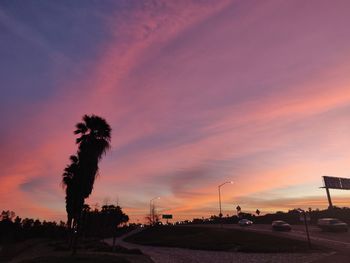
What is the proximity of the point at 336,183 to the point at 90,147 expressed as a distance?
276 ft

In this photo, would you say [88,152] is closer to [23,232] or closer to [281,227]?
[281,227]

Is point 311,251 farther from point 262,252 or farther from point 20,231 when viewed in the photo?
point 20,231

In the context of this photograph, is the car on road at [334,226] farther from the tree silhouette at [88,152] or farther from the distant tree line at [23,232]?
the distant tree line at [23,232]

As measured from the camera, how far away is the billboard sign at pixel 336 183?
328 ft

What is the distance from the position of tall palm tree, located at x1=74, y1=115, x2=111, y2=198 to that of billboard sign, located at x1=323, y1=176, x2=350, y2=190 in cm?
7733

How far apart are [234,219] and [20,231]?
90.9m

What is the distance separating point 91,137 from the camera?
134ft

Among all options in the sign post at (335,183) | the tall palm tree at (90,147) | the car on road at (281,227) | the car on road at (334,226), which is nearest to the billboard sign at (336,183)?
the sign post at (335,183)

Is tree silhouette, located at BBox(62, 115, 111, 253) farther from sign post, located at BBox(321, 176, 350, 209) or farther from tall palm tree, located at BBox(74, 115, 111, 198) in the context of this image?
sign post, located at BBox(321, 176, 350, 209)

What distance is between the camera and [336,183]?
335 feet

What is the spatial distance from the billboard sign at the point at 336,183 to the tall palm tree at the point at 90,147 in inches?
3044

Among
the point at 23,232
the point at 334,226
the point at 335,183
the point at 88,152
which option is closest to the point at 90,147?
the point at 88,152

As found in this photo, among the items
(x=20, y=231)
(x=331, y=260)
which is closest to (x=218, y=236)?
(x=331, y=260)

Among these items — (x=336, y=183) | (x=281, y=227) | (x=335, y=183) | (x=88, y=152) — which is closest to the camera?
(x=88, y=152)
